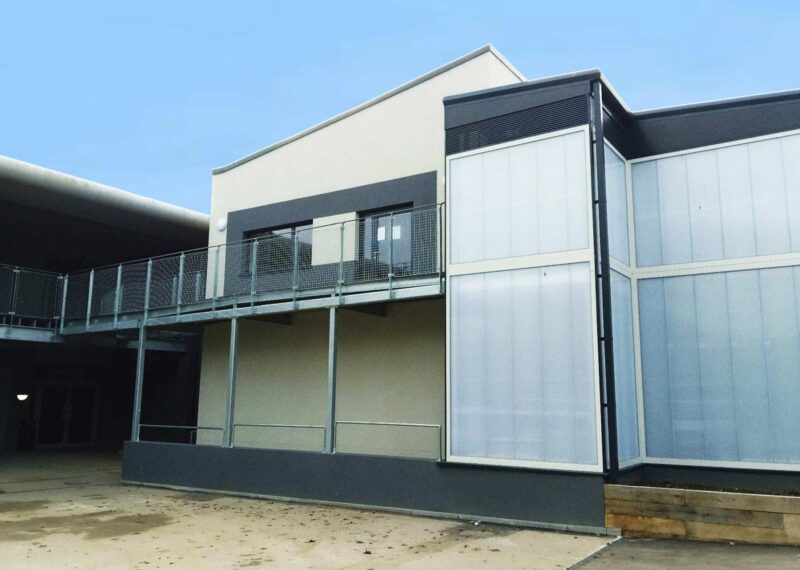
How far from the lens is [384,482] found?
34.9 feet

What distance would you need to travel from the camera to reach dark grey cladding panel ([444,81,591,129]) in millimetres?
9844

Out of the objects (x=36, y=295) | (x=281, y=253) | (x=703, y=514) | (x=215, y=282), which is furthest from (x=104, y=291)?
(x=703, y=514)

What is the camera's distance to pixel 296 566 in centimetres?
718

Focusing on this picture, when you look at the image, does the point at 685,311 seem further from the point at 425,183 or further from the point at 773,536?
the point at 425,183

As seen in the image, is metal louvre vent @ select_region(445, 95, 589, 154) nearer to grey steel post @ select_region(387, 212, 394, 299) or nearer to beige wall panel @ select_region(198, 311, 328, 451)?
grey steel post @ select_region(387, 212, 394, 299)

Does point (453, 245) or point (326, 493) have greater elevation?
point (453, 245)

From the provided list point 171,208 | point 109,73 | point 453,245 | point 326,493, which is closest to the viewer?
point 453,245

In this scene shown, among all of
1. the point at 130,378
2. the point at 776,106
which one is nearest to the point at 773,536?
the point at 776,106

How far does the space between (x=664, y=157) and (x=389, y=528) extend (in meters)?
6.94

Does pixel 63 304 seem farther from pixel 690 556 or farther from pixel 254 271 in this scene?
pixel 690 556

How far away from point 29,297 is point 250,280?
622 cm

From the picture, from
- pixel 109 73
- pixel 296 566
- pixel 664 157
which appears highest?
pixel 109 73

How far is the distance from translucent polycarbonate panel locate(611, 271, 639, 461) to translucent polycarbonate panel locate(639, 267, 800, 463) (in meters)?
0.32

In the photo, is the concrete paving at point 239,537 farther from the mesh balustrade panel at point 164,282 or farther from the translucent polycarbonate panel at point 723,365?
the mesh balustrade panel at point 164,282
